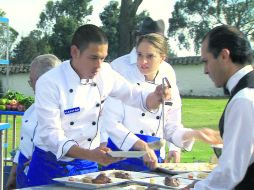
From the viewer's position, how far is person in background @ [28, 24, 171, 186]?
2.57 metres

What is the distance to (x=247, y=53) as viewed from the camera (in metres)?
1.97

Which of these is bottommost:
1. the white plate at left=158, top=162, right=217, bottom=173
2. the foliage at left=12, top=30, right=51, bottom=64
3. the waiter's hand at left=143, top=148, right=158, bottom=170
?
the white plate at left=158, top=162, right=217, bottom=173

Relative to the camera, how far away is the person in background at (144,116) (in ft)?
10.0

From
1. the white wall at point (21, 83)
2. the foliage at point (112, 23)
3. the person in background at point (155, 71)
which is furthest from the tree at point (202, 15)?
the person in background at point (155, 71)

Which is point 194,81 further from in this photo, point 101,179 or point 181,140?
point 101,179

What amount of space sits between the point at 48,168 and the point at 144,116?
29.7 inches

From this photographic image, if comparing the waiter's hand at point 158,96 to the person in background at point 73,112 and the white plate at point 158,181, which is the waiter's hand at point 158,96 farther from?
the white plate at point 158,181

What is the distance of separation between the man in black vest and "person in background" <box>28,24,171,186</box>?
726mm

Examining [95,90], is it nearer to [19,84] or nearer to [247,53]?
[247,53]

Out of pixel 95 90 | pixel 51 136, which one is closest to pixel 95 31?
pixel 95 90

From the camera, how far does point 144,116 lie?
3182mm

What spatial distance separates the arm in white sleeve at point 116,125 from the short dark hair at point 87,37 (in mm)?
476

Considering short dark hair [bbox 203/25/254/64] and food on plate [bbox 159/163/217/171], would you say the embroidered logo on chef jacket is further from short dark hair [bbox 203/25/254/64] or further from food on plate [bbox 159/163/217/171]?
short dark hair [bbox 203/25/254/64]

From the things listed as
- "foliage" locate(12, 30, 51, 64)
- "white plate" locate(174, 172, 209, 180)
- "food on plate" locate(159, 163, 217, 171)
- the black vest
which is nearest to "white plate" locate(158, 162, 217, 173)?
"food on plate" locate(159, 163, 217, 171)
